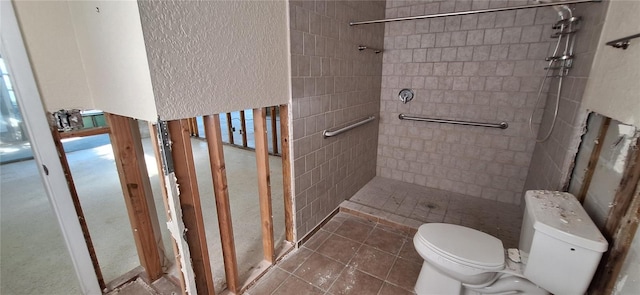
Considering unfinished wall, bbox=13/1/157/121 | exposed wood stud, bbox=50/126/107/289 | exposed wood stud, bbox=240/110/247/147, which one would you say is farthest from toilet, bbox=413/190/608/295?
exposed wood stud, bbox=240/110/247/147

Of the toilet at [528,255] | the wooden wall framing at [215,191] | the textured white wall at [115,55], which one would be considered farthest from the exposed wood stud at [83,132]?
the toilet at [528,255]

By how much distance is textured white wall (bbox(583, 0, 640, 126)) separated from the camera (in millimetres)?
1034

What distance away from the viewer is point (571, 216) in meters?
1.21

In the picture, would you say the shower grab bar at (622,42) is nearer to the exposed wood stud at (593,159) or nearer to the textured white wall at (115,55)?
the exposed wood stud at (593,159)

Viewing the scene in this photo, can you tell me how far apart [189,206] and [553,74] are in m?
Answer: 2.75

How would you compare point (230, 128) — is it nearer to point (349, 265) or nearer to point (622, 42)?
point (349, 265)

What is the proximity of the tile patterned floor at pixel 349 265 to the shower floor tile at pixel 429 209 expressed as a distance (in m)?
0.14

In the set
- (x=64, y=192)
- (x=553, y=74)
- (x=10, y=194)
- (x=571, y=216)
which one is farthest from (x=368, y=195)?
(x=10, y=194)

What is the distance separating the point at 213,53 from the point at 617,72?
176 cm

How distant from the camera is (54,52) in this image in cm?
116

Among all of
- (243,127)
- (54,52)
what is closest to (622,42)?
(54,52)

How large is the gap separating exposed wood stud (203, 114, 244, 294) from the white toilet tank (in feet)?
4.92

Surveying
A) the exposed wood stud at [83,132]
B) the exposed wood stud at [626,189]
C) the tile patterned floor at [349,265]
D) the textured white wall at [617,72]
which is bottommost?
the tile patterned floor at [349,265]

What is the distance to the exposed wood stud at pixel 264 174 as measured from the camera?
5.06 feet
